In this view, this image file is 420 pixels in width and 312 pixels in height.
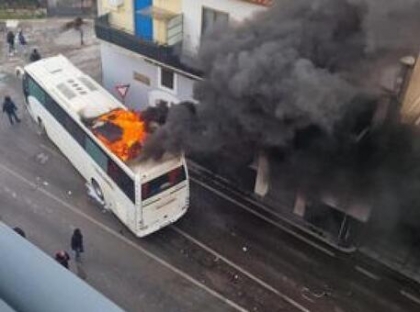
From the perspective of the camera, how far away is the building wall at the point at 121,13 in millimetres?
16562

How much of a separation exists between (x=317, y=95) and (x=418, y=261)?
18.1ft

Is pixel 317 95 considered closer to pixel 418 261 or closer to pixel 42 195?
pixel 418 261

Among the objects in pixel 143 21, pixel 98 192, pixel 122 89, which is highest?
pixel 143 21

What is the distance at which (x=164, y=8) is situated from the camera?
15828 mm

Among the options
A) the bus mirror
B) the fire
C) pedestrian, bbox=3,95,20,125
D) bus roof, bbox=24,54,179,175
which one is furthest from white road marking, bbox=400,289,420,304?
the bus mirror

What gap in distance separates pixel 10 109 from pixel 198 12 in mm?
7186

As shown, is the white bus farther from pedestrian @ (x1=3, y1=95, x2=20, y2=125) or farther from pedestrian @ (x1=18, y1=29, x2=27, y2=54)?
pedestrian @ (x1=18, y1=29, x2=27, y2=54)

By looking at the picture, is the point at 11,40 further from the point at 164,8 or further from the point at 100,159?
the point at 100,159

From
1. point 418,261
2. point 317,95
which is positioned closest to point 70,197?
point 317,95

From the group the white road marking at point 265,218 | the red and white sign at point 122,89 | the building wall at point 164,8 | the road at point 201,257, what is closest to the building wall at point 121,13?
the building wall at point 164,8

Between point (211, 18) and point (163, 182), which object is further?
point (211, 18)

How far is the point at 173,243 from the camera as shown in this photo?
47.3 feet

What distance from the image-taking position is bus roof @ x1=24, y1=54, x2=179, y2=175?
15.0m

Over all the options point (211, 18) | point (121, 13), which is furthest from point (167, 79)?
point (211, 18)
